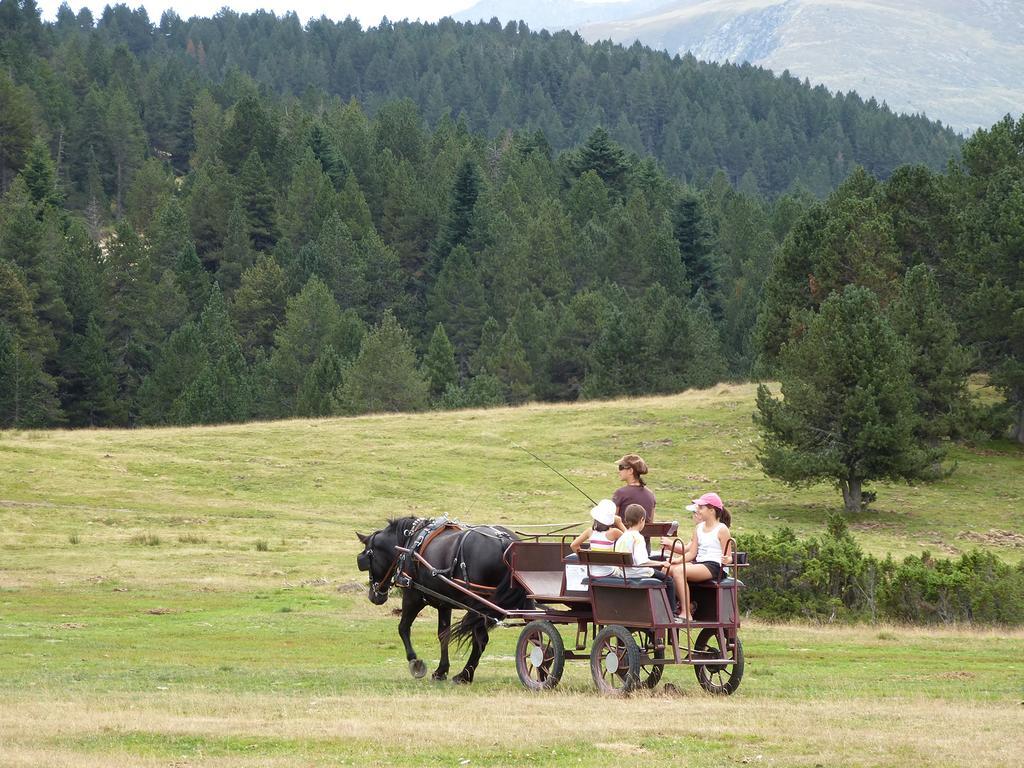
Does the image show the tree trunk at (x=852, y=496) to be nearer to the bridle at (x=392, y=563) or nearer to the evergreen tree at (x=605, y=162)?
the bridle at (x=392, y=563)

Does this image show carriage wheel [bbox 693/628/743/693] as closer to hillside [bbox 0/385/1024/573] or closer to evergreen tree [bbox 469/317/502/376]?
hillside [bbox 0/385/1024/573]

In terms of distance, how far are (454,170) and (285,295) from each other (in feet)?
112

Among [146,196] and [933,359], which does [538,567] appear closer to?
[933,359]

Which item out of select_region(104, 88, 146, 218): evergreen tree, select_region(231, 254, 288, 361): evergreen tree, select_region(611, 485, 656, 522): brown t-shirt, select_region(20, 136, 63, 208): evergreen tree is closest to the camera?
select_region(611, 485, 656, 522): brown t-shirt

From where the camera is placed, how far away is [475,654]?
1697cm

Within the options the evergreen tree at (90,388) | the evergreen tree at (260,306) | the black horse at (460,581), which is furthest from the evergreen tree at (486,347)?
the black horse at (460,581)

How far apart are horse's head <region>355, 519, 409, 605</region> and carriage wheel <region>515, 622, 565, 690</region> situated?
2.96 m

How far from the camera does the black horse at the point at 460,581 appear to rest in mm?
16891

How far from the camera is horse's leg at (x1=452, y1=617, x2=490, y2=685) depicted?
16.9 meters

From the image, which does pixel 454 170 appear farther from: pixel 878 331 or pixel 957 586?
pixel 957 586

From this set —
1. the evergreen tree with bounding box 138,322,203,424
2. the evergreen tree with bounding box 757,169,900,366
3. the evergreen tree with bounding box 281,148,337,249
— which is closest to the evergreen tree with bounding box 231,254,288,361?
the evergreen tree with bounding box 281,148,337,249

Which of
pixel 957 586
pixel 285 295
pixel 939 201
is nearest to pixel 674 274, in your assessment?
pixel 285 295

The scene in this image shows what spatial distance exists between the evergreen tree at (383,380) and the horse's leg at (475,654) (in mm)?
60792

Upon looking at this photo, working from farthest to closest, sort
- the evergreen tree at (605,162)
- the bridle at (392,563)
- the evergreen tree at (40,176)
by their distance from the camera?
the evergreen tree at (605,162)
the evergreen tree at (40,176)
the bridle at (392,563)
